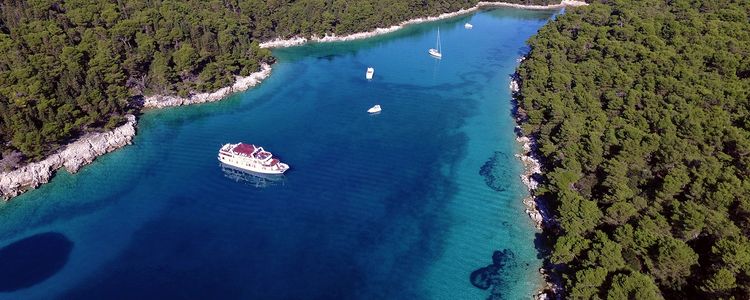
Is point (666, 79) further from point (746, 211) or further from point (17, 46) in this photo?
point (17, 46)

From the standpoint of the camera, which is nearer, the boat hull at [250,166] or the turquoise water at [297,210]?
the turquoise water at [297,210]

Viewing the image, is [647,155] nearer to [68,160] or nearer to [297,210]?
[297,210]

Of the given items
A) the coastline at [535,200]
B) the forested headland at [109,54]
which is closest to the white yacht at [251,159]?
the forested headland at [109,54]

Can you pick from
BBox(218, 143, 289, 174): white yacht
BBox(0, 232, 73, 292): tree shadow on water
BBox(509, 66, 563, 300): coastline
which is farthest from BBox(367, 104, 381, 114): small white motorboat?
A: BBox(0, 232, 73, 292): tree shadow on water

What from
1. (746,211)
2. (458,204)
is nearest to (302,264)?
(458,204)

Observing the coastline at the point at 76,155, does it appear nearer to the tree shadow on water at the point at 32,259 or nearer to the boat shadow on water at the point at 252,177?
the tree shadow on water at the point at 32,259

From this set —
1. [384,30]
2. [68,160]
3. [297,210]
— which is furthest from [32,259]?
[384,30]
